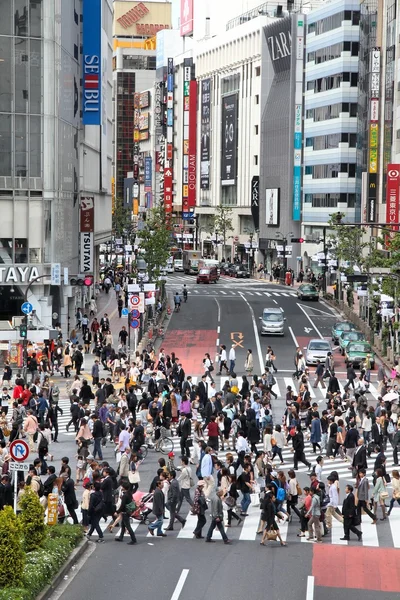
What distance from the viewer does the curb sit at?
20438 mm

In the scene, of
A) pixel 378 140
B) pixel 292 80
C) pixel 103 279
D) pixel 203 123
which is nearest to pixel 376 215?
pixel 378 140

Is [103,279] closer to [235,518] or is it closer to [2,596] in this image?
[235,518]

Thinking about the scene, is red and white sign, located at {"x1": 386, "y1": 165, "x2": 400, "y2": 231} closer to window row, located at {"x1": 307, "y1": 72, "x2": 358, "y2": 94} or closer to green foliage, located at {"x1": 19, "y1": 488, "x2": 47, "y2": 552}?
window row, located at {"x1": 307, "y1": 72, "x2": 358, "y2": 94}

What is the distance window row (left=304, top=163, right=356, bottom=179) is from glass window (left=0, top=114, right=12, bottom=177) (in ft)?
190

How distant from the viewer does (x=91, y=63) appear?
75.8 meters

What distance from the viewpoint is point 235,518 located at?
88.7 feet

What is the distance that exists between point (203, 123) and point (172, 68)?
22.3 m

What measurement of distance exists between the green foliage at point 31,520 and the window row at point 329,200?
314 ft

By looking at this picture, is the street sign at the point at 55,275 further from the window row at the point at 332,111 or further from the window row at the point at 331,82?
the window row at the point at 331,82

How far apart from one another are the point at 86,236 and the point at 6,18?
1775 cm

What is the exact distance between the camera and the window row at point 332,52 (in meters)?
113

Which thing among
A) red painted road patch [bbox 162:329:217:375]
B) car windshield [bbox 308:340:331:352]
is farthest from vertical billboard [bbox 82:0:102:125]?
car windshield [bbox 308:340:331:352]

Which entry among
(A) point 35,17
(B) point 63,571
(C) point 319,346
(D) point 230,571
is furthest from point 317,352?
(B) point 63,571

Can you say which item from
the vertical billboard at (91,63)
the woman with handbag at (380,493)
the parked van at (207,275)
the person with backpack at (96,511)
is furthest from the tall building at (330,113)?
the person with backpack at (96,511)
